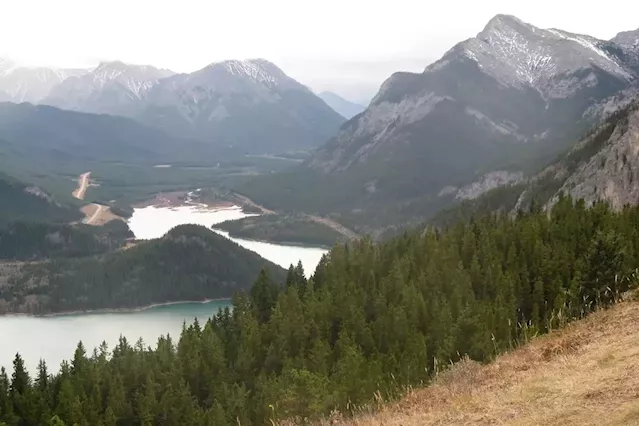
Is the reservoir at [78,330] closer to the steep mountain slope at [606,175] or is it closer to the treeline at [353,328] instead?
the treeline at [353,328]

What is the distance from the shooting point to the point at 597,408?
14.8m

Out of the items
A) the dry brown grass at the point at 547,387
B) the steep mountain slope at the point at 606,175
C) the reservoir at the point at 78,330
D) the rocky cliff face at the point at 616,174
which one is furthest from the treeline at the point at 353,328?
the reservoir at the point at 78,330

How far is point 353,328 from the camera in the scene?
61.8m

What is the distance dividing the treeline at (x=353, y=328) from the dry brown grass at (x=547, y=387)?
19.0 metres

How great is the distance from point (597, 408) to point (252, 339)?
55608mm

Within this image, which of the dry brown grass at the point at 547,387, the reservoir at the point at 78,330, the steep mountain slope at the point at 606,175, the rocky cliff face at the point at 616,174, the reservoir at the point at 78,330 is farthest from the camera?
the reservoir at the point at 78,330

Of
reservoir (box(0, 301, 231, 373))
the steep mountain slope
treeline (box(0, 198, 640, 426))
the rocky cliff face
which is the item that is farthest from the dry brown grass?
reservoir (box(0, 301, 231, 373))

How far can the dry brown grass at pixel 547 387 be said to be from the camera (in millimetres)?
15031

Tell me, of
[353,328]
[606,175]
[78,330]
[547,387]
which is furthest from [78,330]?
[547,387]

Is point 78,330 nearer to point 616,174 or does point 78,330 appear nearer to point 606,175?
point 606,175

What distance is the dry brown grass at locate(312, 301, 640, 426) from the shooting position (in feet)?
49.3

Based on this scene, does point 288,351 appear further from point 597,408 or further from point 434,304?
point 597,408

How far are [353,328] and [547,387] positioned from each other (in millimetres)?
45686

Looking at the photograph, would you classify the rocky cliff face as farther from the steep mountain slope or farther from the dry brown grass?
the dry brown grass
